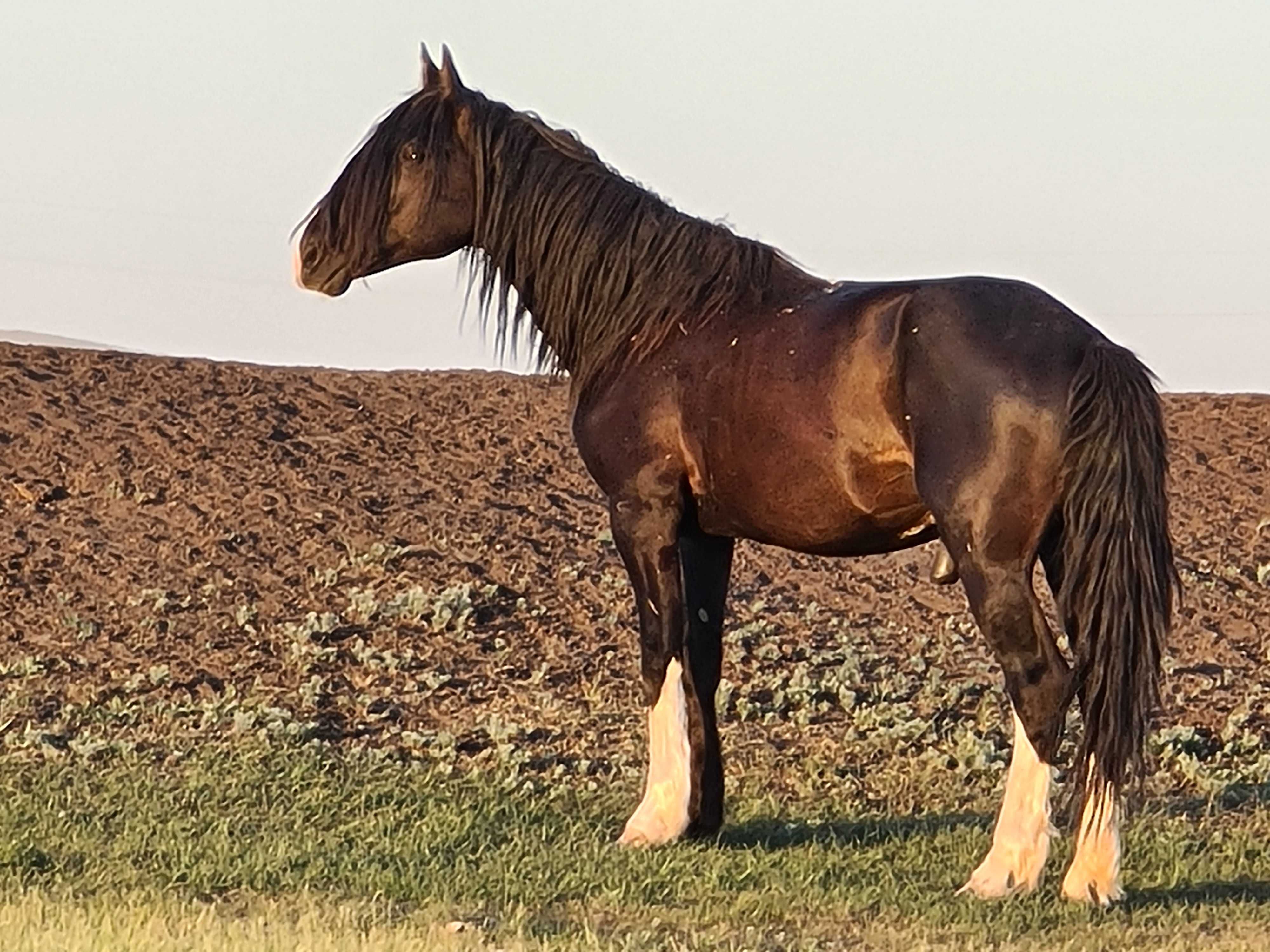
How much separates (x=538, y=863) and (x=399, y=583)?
4.67 metres

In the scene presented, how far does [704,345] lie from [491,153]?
1.20 metres

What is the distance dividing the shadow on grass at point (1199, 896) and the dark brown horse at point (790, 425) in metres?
0.25

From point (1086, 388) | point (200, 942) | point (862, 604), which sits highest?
point (1086, 388)

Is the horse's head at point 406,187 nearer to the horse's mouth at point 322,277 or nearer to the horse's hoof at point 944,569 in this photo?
the horse's mouth at point 322,277

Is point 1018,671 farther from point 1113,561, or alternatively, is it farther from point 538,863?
point 538,863

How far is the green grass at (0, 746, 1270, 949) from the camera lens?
21.2 ft

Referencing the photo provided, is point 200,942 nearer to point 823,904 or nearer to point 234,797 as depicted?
point 823,904

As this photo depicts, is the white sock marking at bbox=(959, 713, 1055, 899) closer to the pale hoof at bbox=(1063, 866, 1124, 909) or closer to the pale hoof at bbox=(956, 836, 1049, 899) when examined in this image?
the pale hoof at bbox=(956, 836, 1049, 899)

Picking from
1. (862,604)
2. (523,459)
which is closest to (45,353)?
(523,459)

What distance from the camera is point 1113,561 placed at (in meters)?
6.55

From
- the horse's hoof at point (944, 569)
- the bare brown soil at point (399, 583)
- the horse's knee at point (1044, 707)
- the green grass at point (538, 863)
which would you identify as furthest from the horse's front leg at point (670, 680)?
the bare brown soil at point (399, 583)

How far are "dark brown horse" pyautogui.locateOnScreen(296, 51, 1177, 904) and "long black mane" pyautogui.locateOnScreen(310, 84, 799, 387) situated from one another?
0.01 meters

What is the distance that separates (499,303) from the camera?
816 centimetres

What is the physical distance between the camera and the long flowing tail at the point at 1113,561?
6523mm
